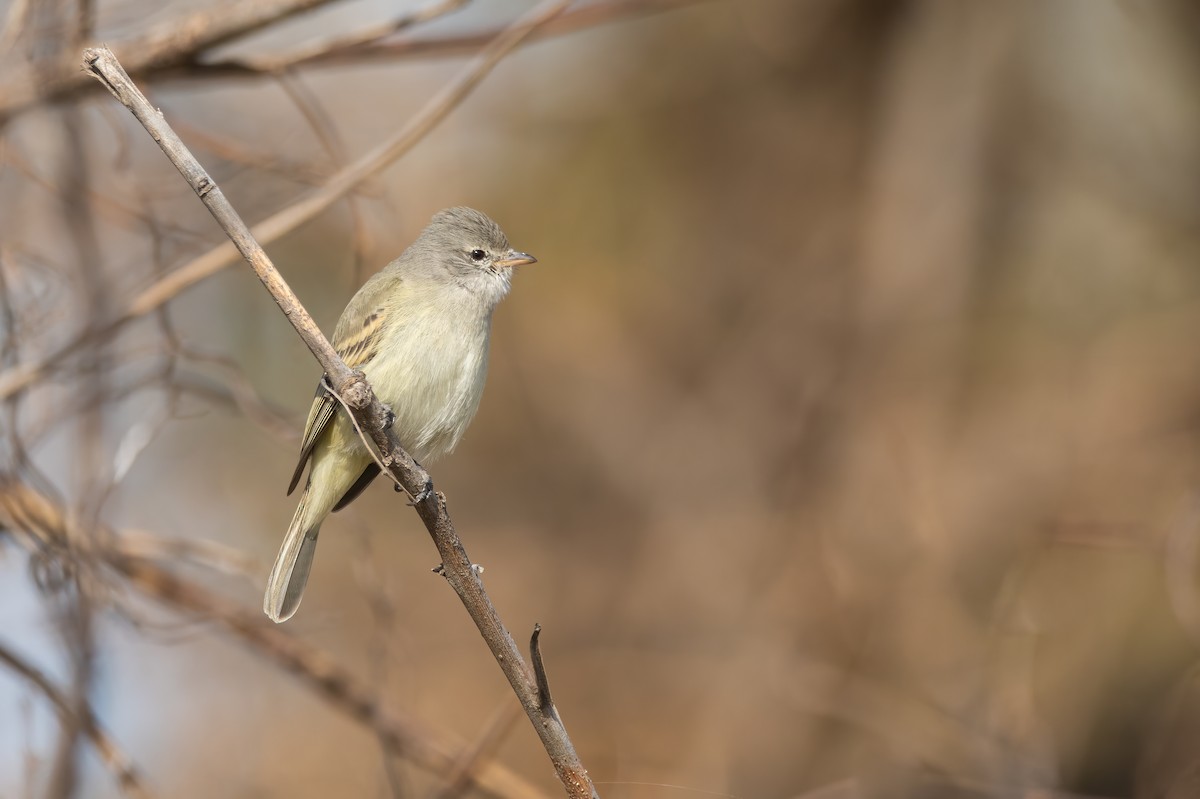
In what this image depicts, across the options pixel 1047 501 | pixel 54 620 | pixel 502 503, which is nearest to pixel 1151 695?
pixel 1047 501

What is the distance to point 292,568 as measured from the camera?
3762 millimetres

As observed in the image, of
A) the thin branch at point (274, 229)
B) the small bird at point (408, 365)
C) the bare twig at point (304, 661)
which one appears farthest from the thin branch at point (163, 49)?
the bare twig at point (304, 661)

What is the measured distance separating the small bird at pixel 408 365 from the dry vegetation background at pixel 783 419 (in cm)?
83

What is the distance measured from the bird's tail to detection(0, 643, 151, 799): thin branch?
0.63m

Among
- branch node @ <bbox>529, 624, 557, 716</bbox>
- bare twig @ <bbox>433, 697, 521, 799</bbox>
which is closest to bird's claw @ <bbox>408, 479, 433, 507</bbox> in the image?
branch node @ <bbox>529, 624, 557, 716</bbox>

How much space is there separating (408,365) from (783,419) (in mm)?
4016

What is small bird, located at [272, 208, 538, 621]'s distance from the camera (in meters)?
3.71

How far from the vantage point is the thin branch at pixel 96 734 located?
115 inches

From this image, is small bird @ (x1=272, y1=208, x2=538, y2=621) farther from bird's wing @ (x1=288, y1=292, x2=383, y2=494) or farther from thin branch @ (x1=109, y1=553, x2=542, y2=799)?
thin branch @ (x1=109, y1=553, x2=542, y2=799)

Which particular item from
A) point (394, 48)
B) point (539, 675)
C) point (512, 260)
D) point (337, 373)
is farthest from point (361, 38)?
point (539, 675)

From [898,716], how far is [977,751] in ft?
2.44

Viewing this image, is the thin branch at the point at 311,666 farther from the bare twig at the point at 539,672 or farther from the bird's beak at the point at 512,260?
the bare twig at the point at 539,672

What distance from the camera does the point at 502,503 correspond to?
771cm

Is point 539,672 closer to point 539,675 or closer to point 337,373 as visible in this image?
point 539,675
